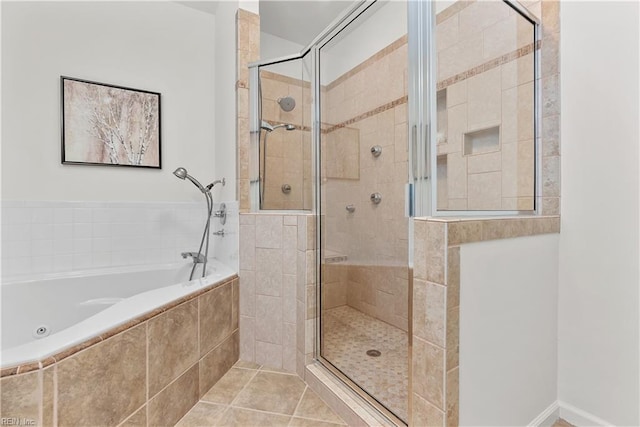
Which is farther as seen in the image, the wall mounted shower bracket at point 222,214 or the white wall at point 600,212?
the wall mounted shower bracket at point 222,214

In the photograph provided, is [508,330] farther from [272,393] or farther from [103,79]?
[103,79]

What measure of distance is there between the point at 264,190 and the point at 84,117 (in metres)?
1.34

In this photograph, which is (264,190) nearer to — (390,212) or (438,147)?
(390,212)

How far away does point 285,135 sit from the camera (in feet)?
6.49

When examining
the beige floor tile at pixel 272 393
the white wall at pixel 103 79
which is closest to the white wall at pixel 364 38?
the white wall at pixel 103 79

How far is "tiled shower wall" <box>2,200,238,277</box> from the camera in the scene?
1913 millimetres

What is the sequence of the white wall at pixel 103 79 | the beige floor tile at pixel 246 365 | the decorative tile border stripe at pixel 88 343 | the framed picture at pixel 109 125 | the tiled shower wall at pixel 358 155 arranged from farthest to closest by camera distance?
the framed picture at pixel 109 125, the white wall at pixel 103 79, the beige floor tile at pixel 246 365, the tiled shower wall at pixel 358 155, the decorative tile border stripe at pixel 88 343

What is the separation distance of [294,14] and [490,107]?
1983 millimetres

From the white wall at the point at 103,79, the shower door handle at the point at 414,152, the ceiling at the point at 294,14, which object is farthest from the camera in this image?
the ceiling at the point at 294,14

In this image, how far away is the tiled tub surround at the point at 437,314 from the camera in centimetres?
95

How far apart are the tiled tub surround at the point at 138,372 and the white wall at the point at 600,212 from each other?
65.1 inches

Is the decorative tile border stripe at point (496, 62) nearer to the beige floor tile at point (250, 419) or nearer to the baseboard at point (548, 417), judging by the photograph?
the baseboard at point (548, 417)

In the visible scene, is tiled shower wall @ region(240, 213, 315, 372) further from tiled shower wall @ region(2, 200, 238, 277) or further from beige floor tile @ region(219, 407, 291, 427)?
beige floor tile @ region(219, 407, 291, 427)

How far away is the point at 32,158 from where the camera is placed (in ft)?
6.45
